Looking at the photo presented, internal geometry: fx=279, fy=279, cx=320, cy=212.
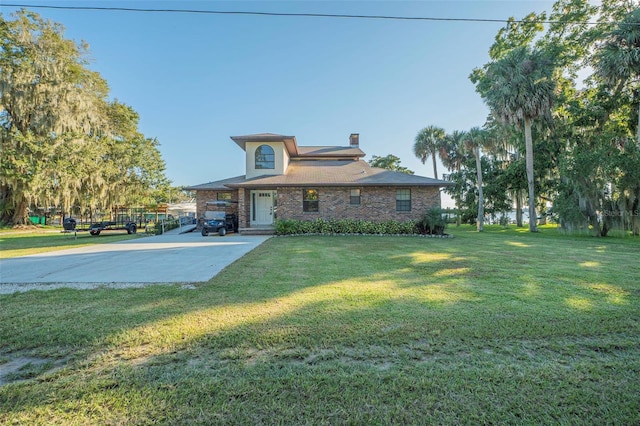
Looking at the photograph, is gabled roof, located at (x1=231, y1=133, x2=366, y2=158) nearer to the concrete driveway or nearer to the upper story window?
the upper story window

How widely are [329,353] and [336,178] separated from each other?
1334 centimetres

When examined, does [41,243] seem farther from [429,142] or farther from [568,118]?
[429,142]

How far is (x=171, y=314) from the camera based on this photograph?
3.41 m

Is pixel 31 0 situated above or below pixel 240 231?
above

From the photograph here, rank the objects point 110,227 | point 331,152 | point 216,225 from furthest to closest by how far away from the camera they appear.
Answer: point 331,152, point 110,227, point 216,225

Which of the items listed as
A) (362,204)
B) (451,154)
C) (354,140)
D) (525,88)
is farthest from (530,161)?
(354,140)

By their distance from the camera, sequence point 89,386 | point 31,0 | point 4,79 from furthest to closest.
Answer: point 4,79 → point 31,0 → point 89,386

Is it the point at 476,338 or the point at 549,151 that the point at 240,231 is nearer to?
the point at 476,338

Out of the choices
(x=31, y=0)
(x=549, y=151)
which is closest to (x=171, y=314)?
(x=31, y=0)

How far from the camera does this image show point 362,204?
1515 cm

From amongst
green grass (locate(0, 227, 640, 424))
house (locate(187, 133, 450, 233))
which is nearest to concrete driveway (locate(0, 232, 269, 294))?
green grass (locate(0, 227, 640, 424))

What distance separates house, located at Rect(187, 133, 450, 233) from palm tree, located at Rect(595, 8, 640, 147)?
30.2 ft

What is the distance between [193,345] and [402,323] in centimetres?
216

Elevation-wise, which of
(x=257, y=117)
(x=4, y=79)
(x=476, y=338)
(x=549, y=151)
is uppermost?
(x=4, y=79)
